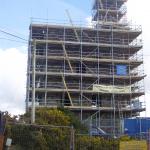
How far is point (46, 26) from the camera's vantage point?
68.4 m

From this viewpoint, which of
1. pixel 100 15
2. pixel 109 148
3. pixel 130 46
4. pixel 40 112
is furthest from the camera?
pixel 100 15

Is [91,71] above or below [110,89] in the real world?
above

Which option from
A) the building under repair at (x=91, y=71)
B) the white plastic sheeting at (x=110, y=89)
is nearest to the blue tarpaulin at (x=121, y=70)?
the building under repair at (x=91, y=71)

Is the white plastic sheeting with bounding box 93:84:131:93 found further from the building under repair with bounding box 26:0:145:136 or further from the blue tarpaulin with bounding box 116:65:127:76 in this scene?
the blue tarpaulin with bounding box 116:65:127:76

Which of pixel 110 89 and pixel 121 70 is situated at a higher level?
pixel 121 70

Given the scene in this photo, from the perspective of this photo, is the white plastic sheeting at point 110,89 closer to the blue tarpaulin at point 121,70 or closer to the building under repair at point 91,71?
the building under repair at point 91,71

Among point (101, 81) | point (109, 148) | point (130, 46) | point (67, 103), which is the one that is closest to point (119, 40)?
point (130, 46)

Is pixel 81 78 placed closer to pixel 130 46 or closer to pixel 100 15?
pixel 130 46

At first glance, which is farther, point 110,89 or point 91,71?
point 91,71

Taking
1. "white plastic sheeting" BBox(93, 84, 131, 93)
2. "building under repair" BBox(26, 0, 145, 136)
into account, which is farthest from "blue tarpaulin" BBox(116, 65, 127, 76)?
"white plastic sheeting" BBox(93, 84, 131, 93)

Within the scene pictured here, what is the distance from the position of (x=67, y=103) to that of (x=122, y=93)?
798cm

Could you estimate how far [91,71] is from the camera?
67625mm

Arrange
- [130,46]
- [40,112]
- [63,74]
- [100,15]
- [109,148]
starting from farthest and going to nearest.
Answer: [100,15]
[130,46]
[63,74]
[40,112]
[109,148]

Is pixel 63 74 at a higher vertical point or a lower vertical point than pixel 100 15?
lower
